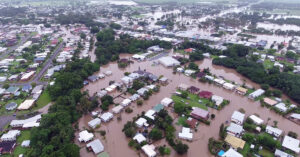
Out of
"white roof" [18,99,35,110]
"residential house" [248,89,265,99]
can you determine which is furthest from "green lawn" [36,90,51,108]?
"residential house" [248,89,265,99]

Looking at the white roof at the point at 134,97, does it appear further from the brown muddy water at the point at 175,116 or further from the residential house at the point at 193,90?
the residential house at the point at 193,90

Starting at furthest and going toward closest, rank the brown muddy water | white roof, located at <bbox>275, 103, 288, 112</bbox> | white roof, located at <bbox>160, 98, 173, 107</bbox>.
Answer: white roof, located at <bbox>160, 98, 173, 107</bbox>
white roof, located at <bbox>275, 103, 288, 112</bbox>
the brown muddy water

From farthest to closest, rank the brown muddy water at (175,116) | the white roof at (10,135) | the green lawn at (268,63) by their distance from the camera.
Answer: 1. the green lawn at (268,63)
2. the white roof at (10,135)
3. the brown muddy water at (175,116)

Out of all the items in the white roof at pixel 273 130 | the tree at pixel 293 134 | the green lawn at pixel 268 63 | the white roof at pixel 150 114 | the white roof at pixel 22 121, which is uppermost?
the green lawn at pixel 268 63

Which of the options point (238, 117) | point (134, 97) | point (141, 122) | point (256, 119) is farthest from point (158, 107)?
point (256, 119)

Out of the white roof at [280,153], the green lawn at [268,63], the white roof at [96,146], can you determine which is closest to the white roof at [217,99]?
the white roof at [280,153]

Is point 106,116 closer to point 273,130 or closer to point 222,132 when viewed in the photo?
point 222,132

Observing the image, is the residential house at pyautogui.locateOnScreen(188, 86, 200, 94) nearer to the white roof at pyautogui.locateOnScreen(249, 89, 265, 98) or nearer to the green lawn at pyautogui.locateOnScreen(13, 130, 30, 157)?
the white roof at pyautogui.locateOnScreen(249, 89, 265, 98)
